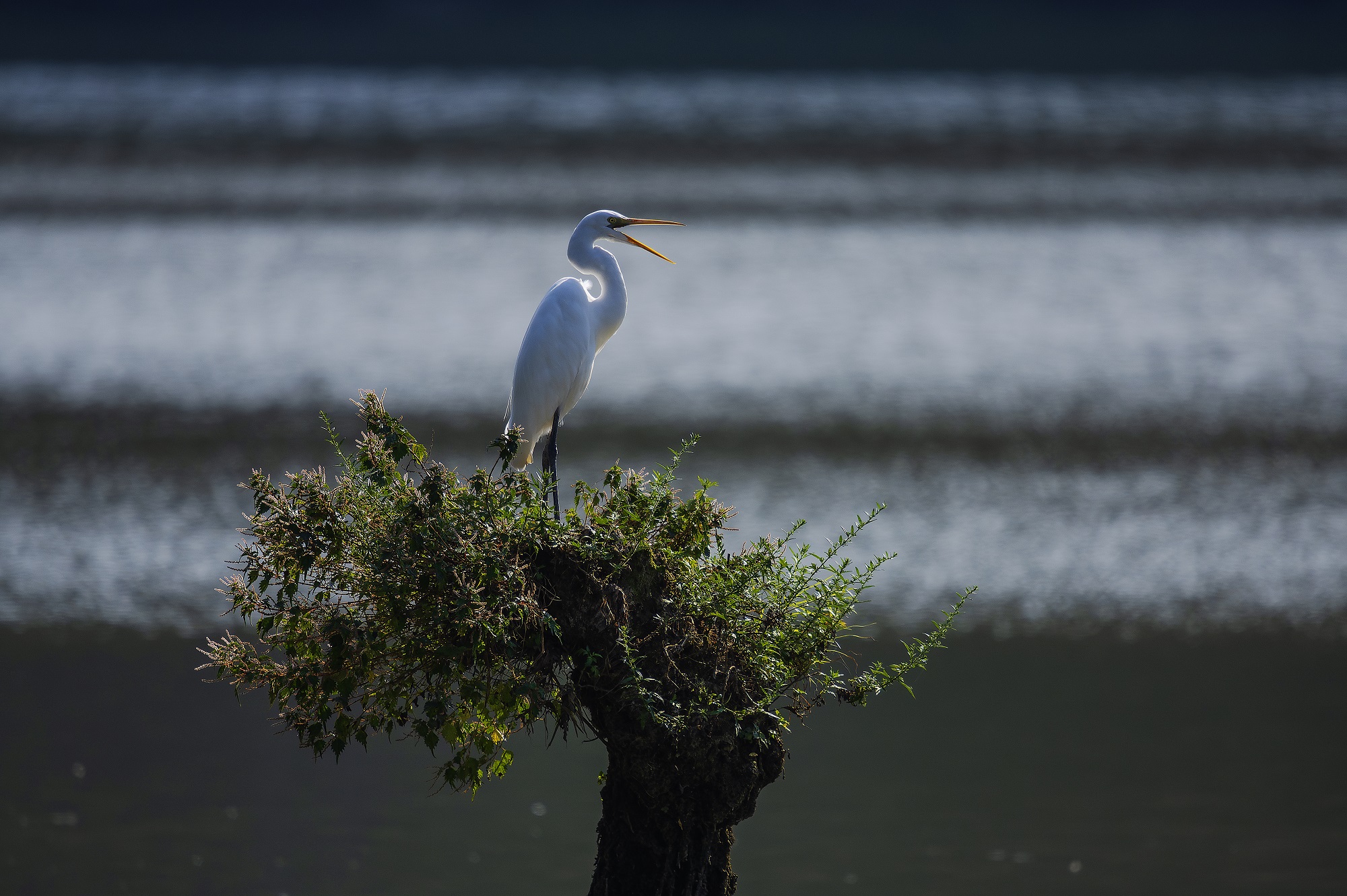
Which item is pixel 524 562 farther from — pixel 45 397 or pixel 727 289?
pixel 727 289

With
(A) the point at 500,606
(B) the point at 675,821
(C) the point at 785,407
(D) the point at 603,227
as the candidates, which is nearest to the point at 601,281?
(D) the point at 603,227

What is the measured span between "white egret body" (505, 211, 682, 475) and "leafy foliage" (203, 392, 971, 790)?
1.48 m

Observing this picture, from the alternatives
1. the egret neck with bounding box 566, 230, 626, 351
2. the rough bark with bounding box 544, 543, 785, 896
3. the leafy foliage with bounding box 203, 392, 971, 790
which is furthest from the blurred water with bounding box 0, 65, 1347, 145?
the rough bark with bounding box 544, 543, 785, 896

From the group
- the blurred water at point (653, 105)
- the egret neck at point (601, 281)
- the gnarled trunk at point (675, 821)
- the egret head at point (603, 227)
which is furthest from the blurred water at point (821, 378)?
the gnarled trunk at point (675, 821)

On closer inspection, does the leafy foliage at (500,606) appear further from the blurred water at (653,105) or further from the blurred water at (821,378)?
the blurred water at (653,105)

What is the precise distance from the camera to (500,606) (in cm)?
331

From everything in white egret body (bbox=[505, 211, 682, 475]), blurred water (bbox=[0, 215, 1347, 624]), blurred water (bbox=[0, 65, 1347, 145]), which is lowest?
white egret body (bbox=[505, 211, 682, 475])

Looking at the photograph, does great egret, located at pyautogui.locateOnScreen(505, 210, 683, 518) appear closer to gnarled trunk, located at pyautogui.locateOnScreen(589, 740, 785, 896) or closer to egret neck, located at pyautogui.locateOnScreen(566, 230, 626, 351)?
egret neck, located at pyautogui.locateOnScreen(566, 230, 626, 351)

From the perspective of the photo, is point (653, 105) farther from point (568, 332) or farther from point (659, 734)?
point (659, 734)

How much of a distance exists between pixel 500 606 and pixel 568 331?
201cm

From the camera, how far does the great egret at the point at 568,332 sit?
5.06 m

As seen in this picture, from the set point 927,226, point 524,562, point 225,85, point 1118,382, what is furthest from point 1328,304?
point 225,85

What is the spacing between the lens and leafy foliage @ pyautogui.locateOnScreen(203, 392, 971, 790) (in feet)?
11.0

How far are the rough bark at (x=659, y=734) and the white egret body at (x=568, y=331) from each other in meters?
1.61
